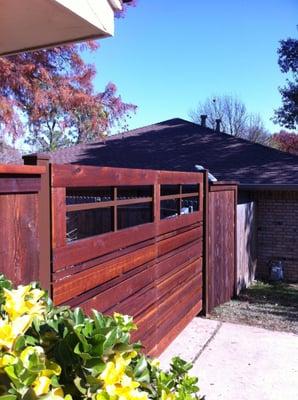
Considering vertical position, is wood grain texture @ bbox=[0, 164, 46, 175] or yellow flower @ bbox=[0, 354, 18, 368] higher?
wood grain texture @ bbox=[0, 164, 46, 175]

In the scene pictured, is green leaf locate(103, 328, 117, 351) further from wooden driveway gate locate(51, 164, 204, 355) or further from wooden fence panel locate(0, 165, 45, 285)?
wooden driveway gate locate(51, 164, 204, 355)

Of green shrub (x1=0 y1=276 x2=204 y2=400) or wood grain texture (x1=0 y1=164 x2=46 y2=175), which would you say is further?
wood grain texture (x1=0 y1=164 x2=46 y2=175)

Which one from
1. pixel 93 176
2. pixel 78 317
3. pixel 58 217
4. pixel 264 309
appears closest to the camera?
pixel 78 317

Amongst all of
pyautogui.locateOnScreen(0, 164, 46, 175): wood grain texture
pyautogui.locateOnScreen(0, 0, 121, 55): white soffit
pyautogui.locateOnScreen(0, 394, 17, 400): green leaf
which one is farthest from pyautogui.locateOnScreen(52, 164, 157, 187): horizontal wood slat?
pyautogui.locateOnScreen(0, 394, 17, 400): green leaf

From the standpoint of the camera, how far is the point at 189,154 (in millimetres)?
14125

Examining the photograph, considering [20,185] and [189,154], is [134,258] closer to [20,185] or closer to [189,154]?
[20,185]

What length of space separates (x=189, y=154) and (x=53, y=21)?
11.3 meters

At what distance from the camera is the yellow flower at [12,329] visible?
141 cm

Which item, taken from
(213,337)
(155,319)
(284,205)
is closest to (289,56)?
(284,205)

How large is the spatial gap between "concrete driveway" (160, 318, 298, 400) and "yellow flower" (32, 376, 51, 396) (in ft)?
11.8

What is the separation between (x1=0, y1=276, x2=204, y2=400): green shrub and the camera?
1307mm

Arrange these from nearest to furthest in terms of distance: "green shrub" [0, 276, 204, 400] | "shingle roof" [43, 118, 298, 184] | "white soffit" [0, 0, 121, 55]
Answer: "green shrub" [0, 276, 204, 400] → "white soffit" [0, 0, 121, 55] → "shingle roof" [43, 118, 298, 184]

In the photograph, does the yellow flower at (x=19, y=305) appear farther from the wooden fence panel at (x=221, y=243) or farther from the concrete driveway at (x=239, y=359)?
the wooden fence panel at (x=221, y=243)

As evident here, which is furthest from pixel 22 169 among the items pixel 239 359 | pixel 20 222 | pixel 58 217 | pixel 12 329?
pixel 239 359
